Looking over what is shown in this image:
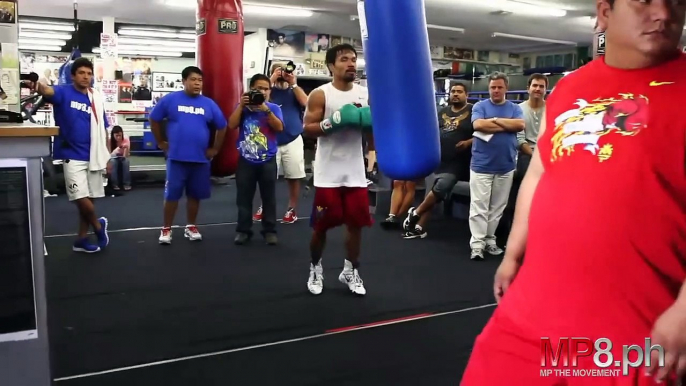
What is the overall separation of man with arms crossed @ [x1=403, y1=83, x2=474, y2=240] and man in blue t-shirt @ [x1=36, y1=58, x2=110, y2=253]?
258 cm

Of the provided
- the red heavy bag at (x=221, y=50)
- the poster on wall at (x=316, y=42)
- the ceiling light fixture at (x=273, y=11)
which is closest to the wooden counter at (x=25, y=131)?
the red heavy bag at (x=221, y=50)

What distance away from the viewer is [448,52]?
14195mm

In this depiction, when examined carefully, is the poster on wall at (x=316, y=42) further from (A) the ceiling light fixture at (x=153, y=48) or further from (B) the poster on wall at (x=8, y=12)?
(B) the poster on wall at (x=8, y=12)

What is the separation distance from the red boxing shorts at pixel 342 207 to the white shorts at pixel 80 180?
1.85m

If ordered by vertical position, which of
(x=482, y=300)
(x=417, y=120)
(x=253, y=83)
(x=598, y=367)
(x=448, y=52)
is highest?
(x=448, y=52)

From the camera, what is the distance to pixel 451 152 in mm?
4961

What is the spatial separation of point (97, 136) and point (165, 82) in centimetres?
1107

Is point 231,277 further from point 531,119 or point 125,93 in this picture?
point 125,93

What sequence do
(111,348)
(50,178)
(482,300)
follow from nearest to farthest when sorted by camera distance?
(111,348) < (482,300) < (50,178)

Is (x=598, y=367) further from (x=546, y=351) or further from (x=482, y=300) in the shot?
(x=482, y=300)

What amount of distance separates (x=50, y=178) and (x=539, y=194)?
758 centimetres

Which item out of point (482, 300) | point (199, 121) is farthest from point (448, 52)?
point (482, 300)

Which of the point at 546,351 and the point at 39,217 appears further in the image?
the point at 39,217

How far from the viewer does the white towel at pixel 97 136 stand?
4.10m
